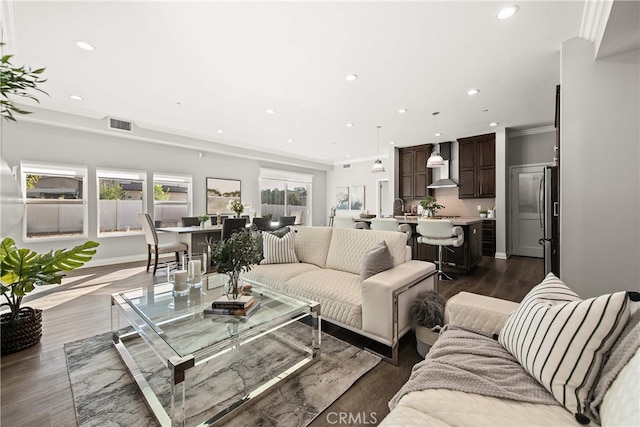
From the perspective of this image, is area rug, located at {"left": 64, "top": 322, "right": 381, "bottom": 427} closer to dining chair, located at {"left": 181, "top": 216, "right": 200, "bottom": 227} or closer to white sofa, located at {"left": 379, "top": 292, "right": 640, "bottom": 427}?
white sofa, located at {"left": 379, "top": 292, "right": 640, "bottom": 427}

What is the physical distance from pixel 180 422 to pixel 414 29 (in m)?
3.49

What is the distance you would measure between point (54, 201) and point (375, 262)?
595 cm

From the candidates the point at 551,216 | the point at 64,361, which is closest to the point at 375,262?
the point at 551,216

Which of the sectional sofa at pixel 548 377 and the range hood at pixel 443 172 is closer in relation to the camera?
the sectional sofa at pixel 548 377

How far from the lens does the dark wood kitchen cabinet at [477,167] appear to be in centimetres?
595

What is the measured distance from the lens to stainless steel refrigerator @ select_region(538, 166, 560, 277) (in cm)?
278

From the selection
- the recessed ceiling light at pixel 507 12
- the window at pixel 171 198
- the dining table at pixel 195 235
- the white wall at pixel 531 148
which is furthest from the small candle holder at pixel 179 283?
the white wall at pixel 531 148

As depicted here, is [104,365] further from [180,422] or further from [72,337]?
[180,422]

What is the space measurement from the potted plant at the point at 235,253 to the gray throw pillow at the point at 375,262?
2.99 ft

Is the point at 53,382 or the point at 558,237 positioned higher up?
the point at 558,237

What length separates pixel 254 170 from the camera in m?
7.81

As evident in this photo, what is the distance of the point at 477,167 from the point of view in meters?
6.19

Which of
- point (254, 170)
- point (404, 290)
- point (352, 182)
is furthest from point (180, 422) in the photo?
point (352, 182)

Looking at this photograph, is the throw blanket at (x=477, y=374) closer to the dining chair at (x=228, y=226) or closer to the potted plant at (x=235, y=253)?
the potted plant at (x=235, y=253)
